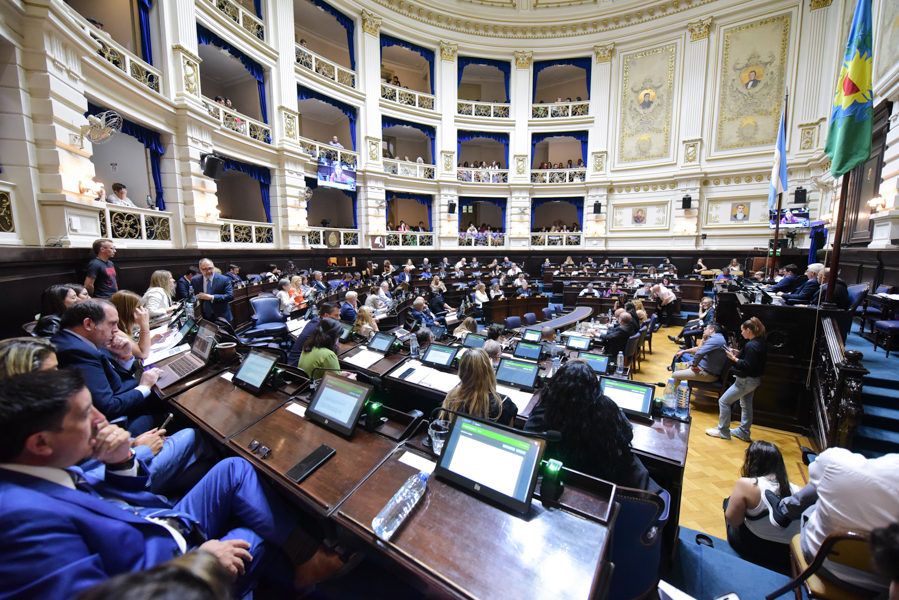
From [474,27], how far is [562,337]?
1687cm

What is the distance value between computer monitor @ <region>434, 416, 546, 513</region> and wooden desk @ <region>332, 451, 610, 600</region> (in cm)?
6

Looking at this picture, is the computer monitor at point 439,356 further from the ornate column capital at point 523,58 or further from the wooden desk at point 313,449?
the ornate column capital at point 523,58

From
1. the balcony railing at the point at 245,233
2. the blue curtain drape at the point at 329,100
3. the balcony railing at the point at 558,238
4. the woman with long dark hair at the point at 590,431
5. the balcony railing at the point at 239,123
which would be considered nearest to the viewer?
the woman with long dark hair at the point at 590,431

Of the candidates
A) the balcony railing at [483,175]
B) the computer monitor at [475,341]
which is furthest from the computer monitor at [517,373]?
the balcony railing at [483,175]

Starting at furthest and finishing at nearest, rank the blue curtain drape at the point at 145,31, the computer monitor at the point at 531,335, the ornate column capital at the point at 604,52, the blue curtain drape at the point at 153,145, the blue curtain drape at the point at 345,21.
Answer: the ornate column capital at the point at 604,52, the blue curtain drape at the point at 345,21, the blue curtain drape at the point at 145,31, the blue curtain drape at the point at 153,145, the computer monitor at the point at 531,335

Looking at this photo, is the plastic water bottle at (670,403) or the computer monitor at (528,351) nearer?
the plastic water bottle at (670,403)

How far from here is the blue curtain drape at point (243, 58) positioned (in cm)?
906

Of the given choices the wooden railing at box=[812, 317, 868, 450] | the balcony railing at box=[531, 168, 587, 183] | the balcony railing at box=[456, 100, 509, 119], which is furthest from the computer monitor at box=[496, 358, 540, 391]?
the balcony railing at box=[456, 100, 509, 119]

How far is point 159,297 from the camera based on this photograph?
15.4ft

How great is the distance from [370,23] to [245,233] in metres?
9.79

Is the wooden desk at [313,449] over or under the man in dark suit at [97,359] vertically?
under

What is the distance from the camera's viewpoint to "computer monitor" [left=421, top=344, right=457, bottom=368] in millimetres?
3473

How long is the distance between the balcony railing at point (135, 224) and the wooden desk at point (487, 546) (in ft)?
24.6

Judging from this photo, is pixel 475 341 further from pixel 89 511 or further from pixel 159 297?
pixel 159 297
